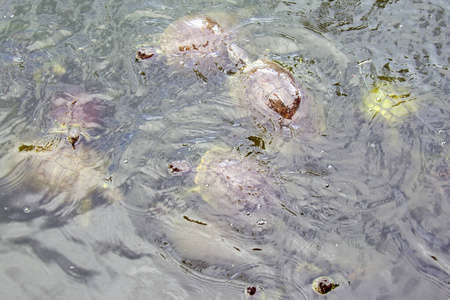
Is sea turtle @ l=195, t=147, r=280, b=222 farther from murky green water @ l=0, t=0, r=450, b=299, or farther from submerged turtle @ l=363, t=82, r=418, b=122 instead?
submerged turtle @ l=363, t=82, r=418, b=122

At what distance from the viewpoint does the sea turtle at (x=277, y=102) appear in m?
4.21

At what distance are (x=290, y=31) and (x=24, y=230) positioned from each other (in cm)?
385

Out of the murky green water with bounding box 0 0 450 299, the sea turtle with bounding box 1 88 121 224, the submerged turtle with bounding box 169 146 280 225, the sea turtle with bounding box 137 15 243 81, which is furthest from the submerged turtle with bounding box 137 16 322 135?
the sea turtle with bounding box 1 88 121 224

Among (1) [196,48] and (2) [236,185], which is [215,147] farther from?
(1) [196,48]

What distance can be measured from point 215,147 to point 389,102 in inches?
80.4

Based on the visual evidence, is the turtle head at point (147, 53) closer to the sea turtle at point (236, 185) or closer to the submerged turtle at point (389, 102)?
the sea turtle at point (236, 185)

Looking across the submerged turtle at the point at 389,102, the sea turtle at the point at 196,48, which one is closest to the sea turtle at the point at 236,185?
the sea turtle at the point at 196,48

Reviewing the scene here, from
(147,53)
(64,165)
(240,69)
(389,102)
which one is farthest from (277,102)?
(64,165)

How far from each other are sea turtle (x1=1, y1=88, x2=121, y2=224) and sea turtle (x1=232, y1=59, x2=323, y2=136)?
1.69m

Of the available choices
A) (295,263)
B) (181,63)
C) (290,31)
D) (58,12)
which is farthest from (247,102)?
(58,12)

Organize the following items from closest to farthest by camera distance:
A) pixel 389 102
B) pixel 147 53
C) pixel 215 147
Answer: pixel 215 147 < pixel 389 102 < pixel 147 53

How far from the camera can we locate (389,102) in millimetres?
4363

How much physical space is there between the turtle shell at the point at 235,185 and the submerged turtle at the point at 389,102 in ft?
4.91

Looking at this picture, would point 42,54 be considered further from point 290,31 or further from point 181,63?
point 290,31
